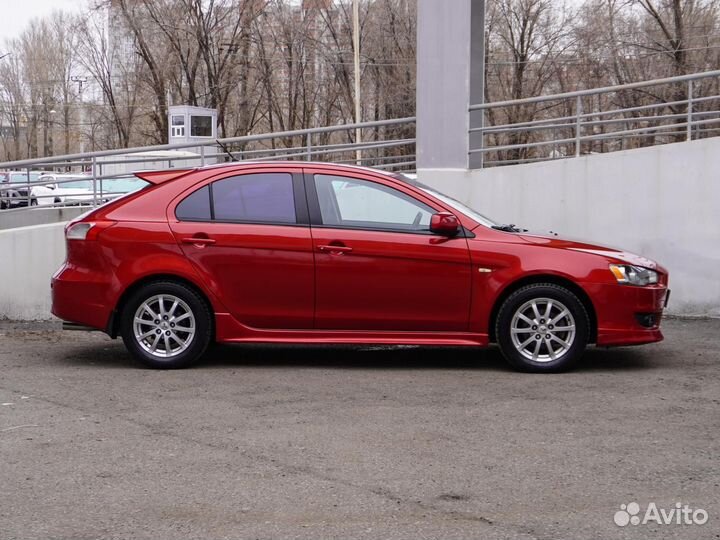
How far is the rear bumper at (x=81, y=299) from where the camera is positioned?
7.90m

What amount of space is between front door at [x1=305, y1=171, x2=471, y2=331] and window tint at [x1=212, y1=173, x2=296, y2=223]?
344 mm

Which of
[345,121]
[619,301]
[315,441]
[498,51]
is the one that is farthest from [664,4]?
[315,441]

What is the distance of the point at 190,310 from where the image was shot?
7.83 m

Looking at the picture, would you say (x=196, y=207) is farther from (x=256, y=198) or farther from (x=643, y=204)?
(x=643, y=204)

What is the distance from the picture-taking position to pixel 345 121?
130ft

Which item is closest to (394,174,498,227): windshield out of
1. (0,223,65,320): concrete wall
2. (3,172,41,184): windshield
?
(0,223,65,320): concrete wall

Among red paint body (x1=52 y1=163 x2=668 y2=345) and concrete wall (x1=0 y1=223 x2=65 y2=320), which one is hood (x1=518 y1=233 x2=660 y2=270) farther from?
concrete wall (x1=0 y1=223 x2=65 y2=320)

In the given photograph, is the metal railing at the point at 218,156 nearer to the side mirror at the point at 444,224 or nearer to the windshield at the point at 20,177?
→ the windshield at the point at 20,177

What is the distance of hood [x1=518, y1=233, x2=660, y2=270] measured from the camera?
25.4 feet

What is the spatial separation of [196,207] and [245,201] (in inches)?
16.0

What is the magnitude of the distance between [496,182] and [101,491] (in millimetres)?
7623

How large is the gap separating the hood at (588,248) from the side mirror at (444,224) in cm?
59

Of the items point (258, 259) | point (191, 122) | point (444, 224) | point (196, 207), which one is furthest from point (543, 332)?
point (191, 122)

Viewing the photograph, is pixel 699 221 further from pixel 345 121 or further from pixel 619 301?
pixel 345 121
